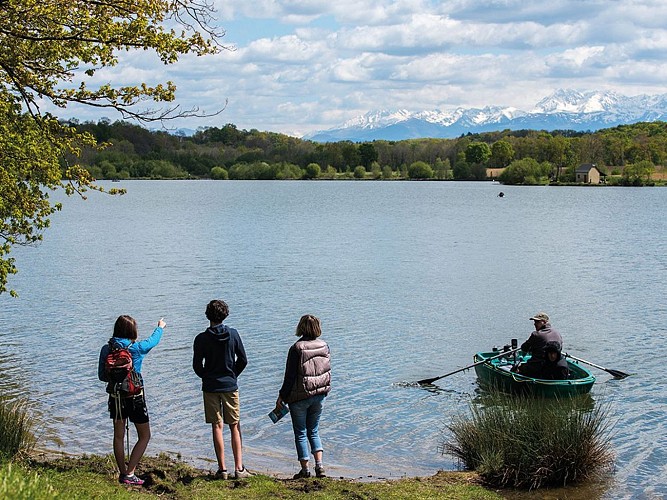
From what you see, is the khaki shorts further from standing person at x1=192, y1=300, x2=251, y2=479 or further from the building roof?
the building roof

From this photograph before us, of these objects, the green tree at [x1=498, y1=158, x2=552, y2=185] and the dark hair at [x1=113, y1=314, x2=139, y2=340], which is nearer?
the dark hair at [x1=113, y1=314, x2=139, y2=340]

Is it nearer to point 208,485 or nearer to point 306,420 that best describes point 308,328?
point 306,420

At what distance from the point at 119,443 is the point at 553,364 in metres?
8.95

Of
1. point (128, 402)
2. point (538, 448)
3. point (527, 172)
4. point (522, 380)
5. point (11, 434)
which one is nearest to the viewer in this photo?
point (128, 402)

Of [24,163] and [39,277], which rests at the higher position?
[24,163]

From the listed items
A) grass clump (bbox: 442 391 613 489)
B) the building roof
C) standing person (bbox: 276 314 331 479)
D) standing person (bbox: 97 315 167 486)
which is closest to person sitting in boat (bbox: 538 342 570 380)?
grass clump (bbox: 442 391 613 489)

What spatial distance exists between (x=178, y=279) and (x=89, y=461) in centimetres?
2492

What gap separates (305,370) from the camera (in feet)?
31.8

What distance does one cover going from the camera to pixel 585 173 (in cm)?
17100

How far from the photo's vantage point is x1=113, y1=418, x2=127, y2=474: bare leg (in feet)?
30.8

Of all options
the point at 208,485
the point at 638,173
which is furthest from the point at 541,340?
the point at 638,173

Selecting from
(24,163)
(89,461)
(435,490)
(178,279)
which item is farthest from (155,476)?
(178,279)

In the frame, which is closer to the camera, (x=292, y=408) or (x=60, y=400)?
(x=292, y=408)

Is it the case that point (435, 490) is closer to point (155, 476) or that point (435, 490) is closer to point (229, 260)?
point (155, 476)
